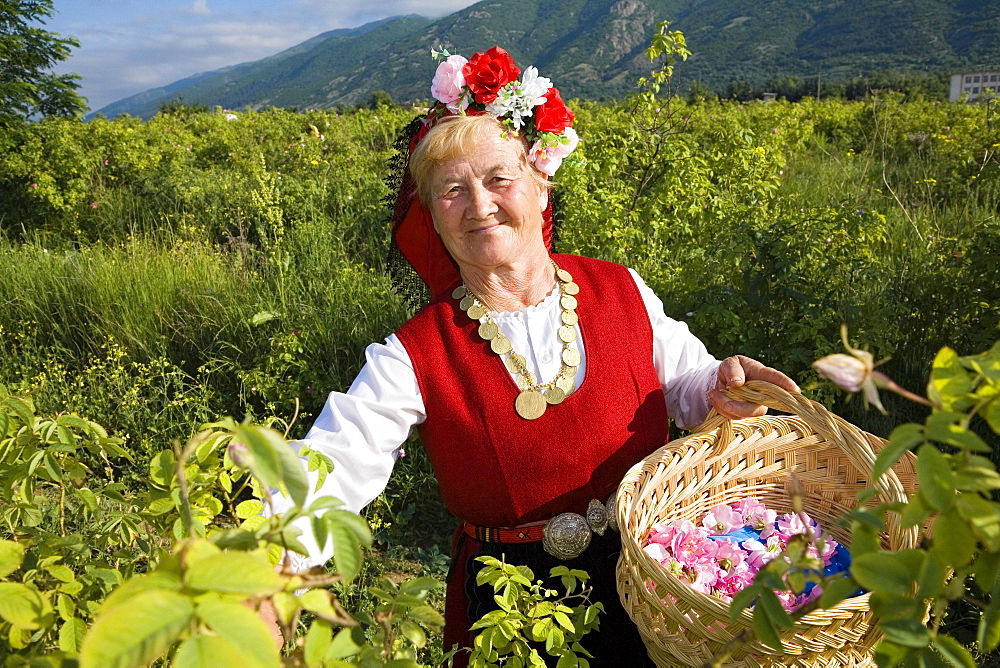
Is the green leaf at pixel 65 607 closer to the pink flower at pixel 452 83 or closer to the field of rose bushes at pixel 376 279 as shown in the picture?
the field of rose bushes at pixel 376 279

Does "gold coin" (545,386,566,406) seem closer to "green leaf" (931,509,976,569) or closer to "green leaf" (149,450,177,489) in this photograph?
"green leaf" (149,450,177,489)

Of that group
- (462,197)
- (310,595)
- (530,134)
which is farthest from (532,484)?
(310,595)

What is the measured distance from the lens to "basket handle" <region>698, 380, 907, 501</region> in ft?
3.39

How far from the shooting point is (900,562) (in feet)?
1.76

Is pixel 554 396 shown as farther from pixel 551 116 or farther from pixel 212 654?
pixel 212 654

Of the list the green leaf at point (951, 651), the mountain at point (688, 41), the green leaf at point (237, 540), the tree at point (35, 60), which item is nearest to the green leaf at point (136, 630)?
the green leaf at point (237, 540)

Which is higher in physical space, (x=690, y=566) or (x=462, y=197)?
(x=462, y=197)

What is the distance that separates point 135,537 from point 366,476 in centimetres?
54

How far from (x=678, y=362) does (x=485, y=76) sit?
2.86 feet

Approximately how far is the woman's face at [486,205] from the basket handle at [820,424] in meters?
0.63

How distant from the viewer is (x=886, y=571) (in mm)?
535

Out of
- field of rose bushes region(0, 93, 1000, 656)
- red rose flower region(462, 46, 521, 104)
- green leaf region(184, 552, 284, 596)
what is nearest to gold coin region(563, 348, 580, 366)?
red rose flower region(462, 46, 521, 104)

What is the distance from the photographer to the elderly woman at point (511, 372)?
5.08 feet

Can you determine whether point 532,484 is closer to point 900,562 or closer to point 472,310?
point 472,310
